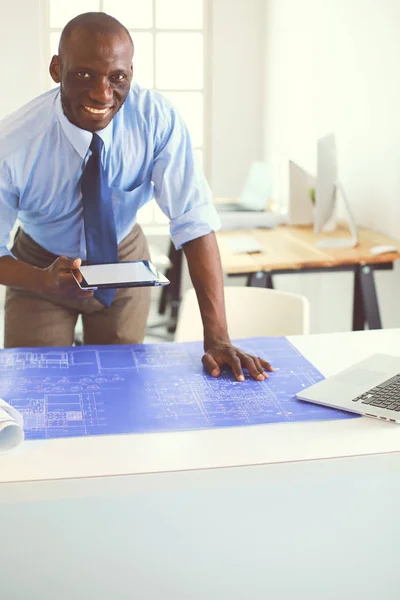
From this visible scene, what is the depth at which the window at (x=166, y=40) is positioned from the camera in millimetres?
4941

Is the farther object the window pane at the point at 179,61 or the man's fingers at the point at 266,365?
the window pane at the point at 179,61

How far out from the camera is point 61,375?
1904mm

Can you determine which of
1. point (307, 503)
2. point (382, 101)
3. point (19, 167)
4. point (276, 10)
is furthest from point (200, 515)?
point (276, 10)

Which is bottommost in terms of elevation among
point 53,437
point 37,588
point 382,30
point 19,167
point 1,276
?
point 37,588

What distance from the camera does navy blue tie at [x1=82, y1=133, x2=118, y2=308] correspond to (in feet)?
6.66

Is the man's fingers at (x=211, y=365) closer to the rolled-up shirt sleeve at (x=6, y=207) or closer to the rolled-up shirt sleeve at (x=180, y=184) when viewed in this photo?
the rolled-up shirt sleeve at (x=180, y=184)

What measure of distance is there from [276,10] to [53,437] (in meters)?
3.84

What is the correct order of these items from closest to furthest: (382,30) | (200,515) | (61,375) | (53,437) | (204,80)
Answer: (53,437) → (200,515) → (61,375) → (382,30) → (204,80)

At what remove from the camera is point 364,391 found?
1.79 meters

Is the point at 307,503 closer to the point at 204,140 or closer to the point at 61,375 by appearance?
the point at 61,375

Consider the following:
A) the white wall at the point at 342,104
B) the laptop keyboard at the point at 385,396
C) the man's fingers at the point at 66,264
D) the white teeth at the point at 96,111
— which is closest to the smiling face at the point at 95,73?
the white teeth at the point at 96,111

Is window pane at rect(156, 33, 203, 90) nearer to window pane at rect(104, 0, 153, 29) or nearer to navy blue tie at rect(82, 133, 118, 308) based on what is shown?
window pane at rect(104, 0, 153, 29)

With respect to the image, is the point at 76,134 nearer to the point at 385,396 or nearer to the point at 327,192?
the point at 385,396

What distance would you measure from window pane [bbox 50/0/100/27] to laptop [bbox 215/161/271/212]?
4.60 feet
